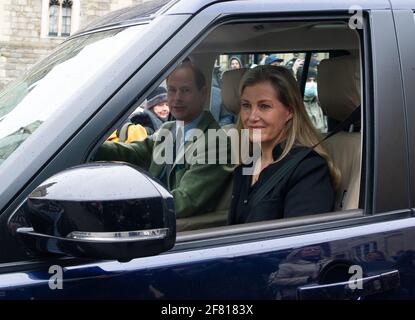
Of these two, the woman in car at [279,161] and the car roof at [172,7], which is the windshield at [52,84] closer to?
the car roof at [172,7]

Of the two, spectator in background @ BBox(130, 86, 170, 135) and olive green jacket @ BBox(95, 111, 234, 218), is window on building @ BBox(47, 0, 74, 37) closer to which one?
spectator in background @ BBox(130, 86, 170, 135)

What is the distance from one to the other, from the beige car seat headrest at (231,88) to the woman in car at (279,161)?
0.50 m

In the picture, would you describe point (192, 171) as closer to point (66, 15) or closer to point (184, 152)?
point (184, 152)

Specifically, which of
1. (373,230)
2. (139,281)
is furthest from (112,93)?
(373,230)

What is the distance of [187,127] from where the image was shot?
114 inches

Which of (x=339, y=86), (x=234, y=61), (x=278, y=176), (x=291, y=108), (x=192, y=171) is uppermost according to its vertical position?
(x=234, y=61)

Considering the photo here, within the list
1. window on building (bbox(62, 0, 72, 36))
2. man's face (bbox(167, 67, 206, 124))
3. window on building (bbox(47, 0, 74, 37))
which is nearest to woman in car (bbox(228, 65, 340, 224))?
man's face (bbox(167, 67, 206, 124))

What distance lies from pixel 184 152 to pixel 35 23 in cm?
3195

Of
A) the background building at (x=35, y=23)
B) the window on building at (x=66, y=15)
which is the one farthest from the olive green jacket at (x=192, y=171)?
the window on building at (x=66, y=15)

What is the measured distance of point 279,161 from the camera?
94.0 inches

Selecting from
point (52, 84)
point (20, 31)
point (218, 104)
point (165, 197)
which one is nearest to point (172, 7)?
point (52, 84)

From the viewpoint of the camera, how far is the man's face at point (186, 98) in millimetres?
2963
